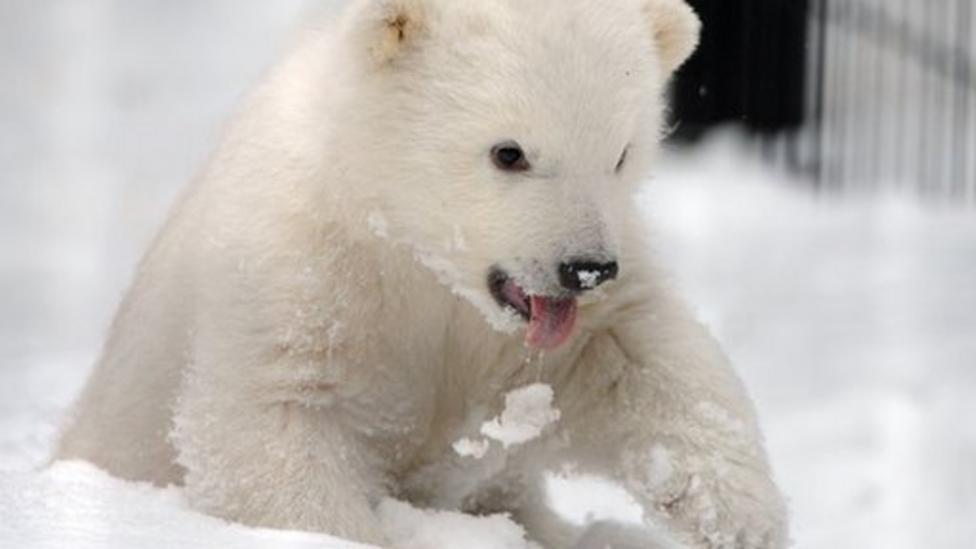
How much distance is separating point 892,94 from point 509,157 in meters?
10.3

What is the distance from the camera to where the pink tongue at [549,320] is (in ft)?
16.0

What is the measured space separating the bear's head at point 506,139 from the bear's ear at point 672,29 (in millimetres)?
87

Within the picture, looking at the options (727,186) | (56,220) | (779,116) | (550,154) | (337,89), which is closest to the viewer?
(550,154)

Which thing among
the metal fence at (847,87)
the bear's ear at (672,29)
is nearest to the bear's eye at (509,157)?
the bear's ear at (672,29)

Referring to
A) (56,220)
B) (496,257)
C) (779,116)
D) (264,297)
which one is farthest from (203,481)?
(779,116)

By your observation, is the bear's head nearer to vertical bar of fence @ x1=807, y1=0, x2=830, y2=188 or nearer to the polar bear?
the polar bear

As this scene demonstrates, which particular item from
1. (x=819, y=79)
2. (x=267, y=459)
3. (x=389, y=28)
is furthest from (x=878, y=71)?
(x=267, y=459)

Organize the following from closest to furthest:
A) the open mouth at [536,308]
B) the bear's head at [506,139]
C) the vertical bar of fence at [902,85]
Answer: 1. the bear's head at [506,139]
2. the open mouth at [536,308]
3. the vertical bar of fence at [902,85]

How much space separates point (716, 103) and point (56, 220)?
4.25 metres

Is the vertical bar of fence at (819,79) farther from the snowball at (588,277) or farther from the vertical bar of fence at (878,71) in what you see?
the snowball at (588,277)

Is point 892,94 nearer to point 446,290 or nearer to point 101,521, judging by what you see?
point 446,290

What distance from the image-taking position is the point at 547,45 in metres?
4.82

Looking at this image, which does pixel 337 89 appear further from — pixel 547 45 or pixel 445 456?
pixel 445 456

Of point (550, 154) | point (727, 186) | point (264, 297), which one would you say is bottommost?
point (727, 186)
